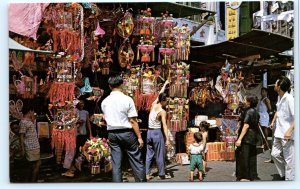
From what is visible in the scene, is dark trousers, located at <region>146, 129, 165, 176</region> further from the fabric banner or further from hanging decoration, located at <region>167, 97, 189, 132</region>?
the fabric banner

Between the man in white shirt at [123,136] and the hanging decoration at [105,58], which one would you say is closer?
the man in white shirt at [123,136]

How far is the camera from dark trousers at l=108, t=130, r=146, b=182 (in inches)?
223

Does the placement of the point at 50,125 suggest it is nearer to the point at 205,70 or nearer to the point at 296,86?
the point at 205,70

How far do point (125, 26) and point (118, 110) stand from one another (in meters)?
0.95

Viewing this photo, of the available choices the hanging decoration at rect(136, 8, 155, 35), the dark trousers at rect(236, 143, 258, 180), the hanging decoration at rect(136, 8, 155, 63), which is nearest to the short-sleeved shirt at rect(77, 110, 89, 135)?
the hanging decoration at rect(136, 8, 155, 63)

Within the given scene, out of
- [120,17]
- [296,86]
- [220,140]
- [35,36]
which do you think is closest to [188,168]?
[220,140]

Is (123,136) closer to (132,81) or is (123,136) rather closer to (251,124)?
(132,81)

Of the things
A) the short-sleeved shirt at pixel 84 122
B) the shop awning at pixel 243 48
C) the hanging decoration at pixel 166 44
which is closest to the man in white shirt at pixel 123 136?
the short-sleeved shirt at pixel 84 122

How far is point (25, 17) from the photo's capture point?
5680 mm

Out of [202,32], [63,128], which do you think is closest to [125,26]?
[202,32]

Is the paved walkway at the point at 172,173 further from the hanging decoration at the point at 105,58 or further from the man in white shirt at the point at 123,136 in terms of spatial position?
the hanging decoration at the point at 105,58

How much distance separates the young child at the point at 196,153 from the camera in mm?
5695

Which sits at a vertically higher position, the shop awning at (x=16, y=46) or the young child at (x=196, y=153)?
the shop awning at (x=16, y=46)

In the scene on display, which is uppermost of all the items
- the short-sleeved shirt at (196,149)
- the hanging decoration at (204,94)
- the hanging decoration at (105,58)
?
the hanging decoration at (105,58)
